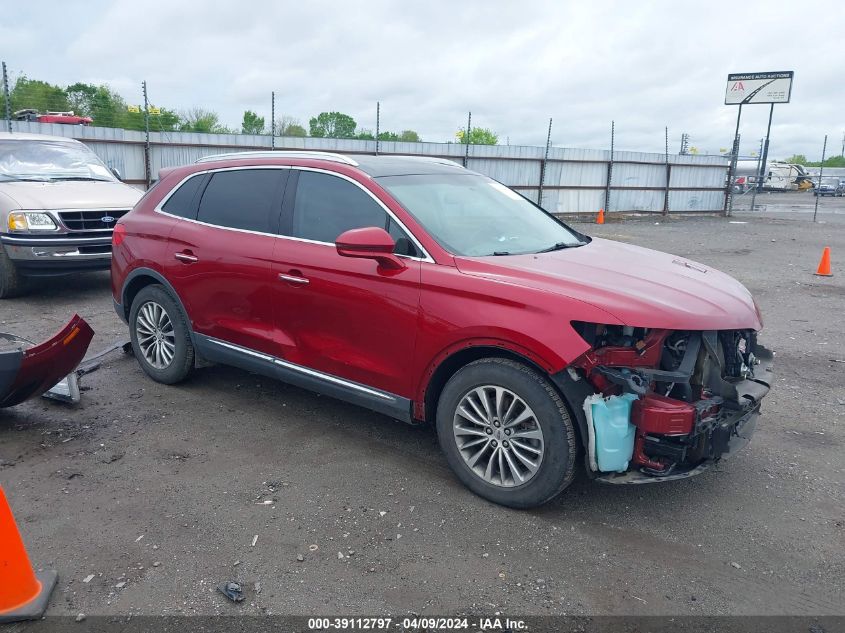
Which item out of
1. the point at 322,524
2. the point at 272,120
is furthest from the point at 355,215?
the point at 272,120

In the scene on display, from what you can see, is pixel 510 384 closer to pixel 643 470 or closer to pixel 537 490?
pixel 537 490

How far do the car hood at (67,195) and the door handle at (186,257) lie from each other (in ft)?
13.0

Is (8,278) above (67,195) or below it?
below

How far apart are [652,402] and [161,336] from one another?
381 cm

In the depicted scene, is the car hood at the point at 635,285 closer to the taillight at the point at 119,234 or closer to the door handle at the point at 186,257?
the door handle at the point at 186,257

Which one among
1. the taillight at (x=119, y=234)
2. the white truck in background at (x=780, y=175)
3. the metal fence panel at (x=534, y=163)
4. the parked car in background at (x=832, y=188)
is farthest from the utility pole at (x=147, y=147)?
the parked car in background at (x=832, y=188)

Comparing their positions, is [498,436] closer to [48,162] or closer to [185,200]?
[185,200]

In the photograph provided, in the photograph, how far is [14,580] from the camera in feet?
9.14

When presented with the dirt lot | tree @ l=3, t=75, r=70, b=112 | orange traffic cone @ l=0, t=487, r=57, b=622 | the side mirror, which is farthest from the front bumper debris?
tree @ l=3, t=75, r=70, b=112

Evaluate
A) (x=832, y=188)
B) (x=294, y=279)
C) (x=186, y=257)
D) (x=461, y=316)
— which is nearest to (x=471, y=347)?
(x=461, y=316)

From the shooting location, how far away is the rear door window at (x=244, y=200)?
185 inches

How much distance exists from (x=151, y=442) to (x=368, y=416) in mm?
1446

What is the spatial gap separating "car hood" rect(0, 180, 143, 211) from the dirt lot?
12.2 ft

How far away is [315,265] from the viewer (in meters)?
4.29
